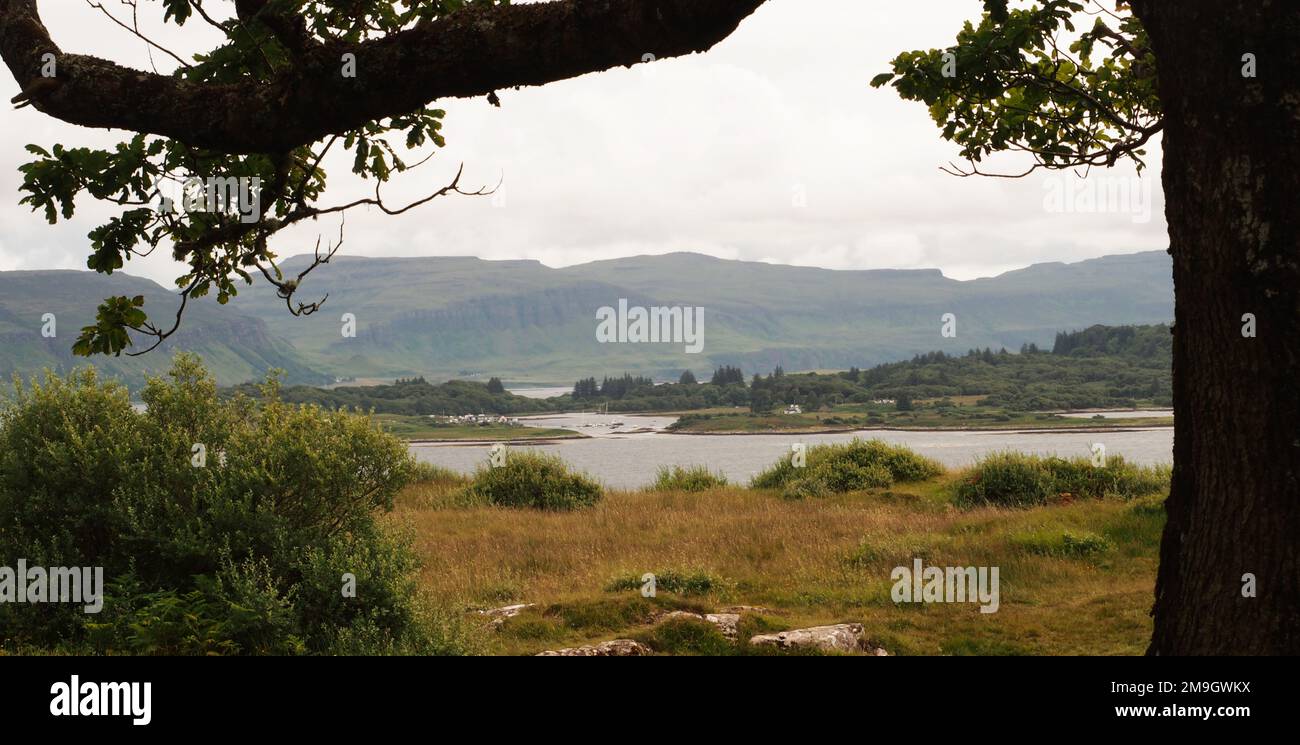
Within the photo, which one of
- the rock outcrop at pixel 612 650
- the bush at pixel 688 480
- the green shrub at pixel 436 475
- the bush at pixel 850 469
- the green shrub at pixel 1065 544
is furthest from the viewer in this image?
the green shrub at pixel 436 475

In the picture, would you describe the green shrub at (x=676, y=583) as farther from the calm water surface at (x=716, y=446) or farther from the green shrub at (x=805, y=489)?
the calm water surface at (x=716, y=446)

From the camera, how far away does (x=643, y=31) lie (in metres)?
5.24

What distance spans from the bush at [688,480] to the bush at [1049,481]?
335 inches

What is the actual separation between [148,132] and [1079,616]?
1286cm

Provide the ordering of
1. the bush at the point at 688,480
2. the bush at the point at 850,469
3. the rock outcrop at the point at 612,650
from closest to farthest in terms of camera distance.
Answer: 1. the rock outcrop at the point at 612,650
2. the bush at the point at 850,469
3. the bush at the point at 688,480

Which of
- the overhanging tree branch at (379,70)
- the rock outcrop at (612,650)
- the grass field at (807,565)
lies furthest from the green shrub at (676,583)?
the overhanging tree branch at (379,70)

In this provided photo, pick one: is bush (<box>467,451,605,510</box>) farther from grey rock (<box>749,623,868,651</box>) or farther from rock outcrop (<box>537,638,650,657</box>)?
rock outcrop (<box>537,638,650,657</box>)

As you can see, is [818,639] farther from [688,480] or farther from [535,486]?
[688,480]

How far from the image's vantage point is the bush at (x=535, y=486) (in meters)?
29.1

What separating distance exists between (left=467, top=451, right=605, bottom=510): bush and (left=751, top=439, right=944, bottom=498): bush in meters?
6.05

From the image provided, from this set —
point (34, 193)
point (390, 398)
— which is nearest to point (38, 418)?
point (34, 193)

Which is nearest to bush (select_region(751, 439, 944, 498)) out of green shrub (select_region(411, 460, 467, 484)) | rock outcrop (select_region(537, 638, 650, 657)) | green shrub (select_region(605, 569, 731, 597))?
green shrub (select_region(411, 460, 467, 484))
